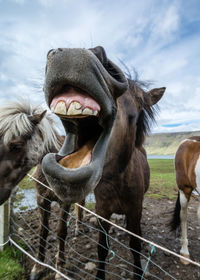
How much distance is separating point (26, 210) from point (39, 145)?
328 centimetres

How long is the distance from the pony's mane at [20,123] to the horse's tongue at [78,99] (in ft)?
4.86

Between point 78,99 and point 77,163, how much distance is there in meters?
0.45

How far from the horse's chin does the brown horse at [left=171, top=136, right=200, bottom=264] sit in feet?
9.87

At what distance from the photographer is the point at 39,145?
2561 mm

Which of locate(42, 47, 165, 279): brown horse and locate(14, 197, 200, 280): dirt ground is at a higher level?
locate(42, 47, 165, 279): brown horse

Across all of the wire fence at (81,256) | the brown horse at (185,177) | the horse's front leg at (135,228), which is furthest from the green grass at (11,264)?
the brown horse at (185,177)

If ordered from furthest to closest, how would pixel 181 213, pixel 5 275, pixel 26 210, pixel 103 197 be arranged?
1. pixel 26 210
2. pixel 181 213
3. pixel 5 275
4. pixel 103 197

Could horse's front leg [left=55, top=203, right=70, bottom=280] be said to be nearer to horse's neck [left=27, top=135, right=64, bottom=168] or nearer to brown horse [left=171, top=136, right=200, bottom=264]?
horse's neck [left=27, top=135, right=64, bottom=168]

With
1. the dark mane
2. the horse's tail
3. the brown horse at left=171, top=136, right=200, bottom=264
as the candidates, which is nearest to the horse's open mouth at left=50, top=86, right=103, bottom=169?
the dark mane

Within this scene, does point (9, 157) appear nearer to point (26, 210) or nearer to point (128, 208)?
point (128, 208)

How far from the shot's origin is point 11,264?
2.63m

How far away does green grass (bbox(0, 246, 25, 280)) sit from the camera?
241 centimetres

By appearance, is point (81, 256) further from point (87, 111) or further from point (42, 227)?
point (87, 111)

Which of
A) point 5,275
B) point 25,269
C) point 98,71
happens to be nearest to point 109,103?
point 98,71
